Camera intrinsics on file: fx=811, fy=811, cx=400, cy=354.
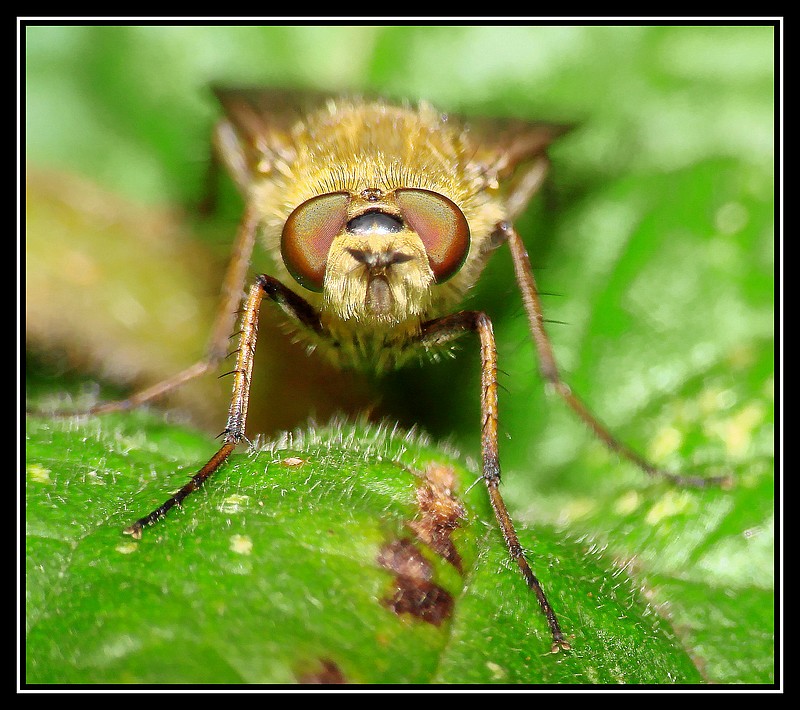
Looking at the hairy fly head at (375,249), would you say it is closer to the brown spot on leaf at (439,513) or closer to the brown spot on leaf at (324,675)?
the brown spot on leaf at (439,513)

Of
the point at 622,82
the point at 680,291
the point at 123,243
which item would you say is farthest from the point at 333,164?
the point at 622,82

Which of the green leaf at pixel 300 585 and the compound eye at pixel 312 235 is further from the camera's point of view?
the compound eye at pixel 312 235

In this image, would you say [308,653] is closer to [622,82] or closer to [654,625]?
[654,625]

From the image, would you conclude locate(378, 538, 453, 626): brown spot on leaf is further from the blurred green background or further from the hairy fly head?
the hairy fly head

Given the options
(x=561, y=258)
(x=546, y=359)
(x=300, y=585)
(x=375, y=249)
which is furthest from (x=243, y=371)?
(x=561, y=258)

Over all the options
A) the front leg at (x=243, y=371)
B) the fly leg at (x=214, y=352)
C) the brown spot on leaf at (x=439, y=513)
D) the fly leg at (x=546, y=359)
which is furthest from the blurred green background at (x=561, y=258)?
the front leg at (x=243, y=371)

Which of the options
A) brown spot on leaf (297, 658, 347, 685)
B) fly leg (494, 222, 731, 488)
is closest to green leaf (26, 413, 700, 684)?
brown spot on leaf (297, 658, 347, 685)
